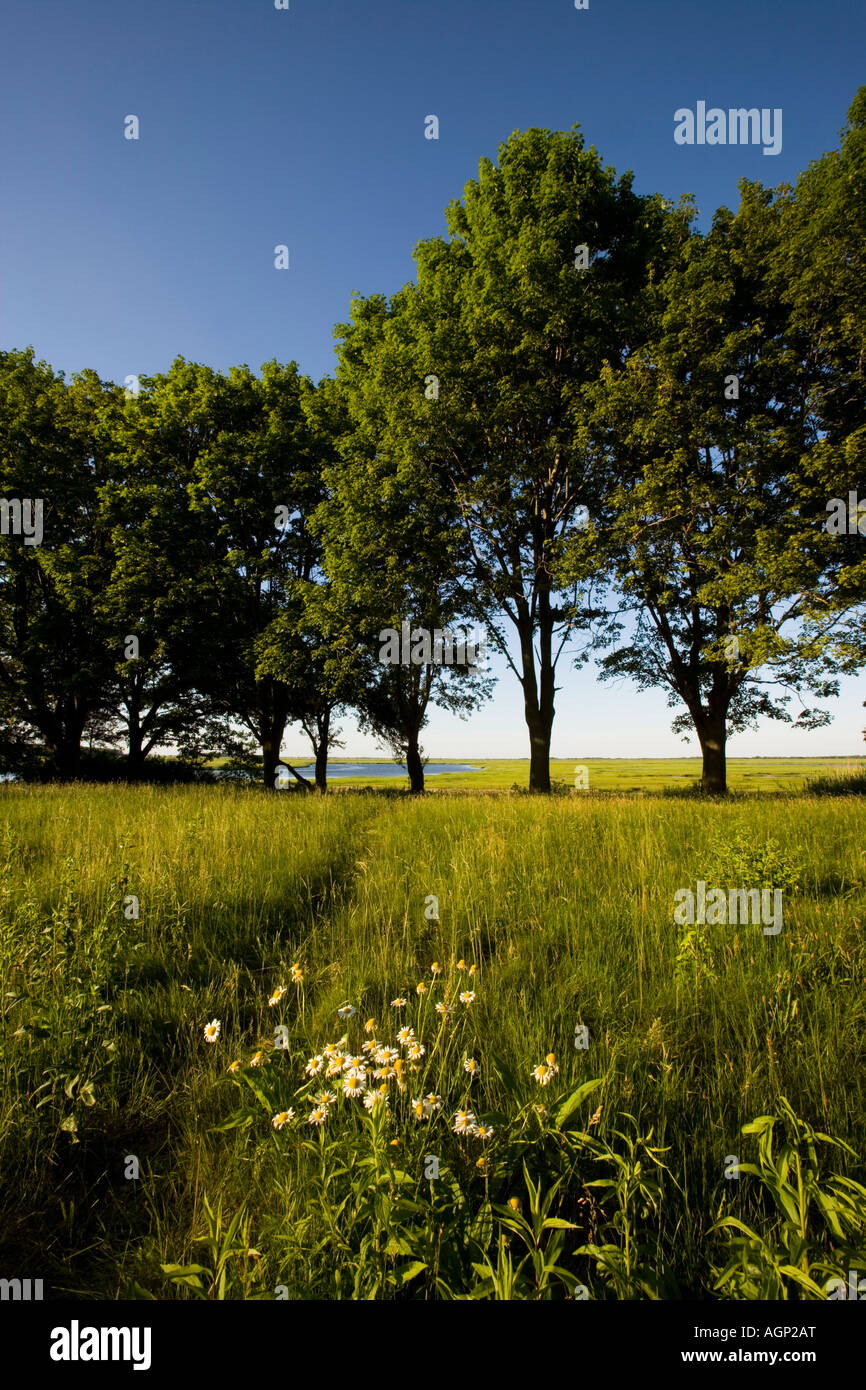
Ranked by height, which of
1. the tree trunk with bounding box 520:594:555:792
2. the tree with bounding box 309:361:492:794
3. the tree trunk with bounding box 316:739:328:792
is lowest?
the tree trunk with bounding box 316:739:328:792

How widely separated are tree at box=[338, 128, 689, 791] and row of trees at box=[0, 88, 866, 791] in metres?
0.10

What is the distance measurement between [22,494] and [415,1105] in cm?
2818

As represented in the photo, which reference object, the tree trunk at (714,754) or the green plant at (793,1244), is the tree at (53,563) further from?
the green plant at (793,1244)

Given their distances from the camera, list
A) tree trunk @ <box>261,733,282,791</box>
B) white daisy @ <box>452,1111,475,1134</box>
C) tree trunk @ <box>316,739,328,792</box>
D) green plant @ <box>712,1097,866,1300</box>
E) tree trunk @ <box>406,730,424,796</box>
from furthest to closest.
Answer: tree trunk @ <box>316,739,328,792</box> → tree trunk @ <box>406,730,424,796</box> → tree trunk @ <box>261,733,282,791</box> → white daisy @ <box>452,1111,475,1134</box> → green plant @ <box>712,1097,866,1300</box>

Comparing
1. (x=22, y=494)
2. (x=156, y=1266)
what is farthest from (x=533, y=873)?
(x=22, y=494)

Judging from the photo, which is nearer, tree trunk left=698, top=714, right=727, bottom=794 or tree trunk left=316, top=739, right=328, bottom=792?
tree trunk left=698, top=714, right=727, bottom=794

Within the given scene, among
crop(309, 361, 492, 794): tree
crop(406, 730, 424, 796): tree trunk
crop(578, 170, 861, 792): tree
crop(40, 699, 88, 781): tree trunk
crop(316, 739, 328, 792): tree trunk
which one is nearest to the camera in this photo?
crop(578, 170, 861, 792): tree

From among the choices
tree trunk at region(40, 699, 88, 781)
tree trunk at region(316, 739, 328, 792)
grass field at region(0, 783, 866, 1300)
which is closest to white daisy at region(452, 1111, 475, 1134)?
grass field at region(0, 783, 866, 1300)

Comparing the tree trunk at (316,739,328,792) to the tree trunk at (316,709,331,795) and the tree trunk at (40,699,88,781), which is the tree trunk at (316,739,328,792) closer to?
the tree trunk at (316,709,331,795)

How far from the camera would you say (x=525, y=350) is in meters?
15.4

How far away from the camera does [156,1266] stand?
6.09 feet

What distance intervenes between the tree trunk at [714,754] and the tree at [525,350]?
5916mm

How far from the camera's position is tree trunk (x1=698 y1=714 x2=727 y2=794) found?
18.5 metres

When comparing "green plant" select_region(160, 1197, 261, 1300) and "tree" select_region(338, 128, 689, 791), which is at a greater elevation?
"tree" select_region(338, 128, 689, 791)
